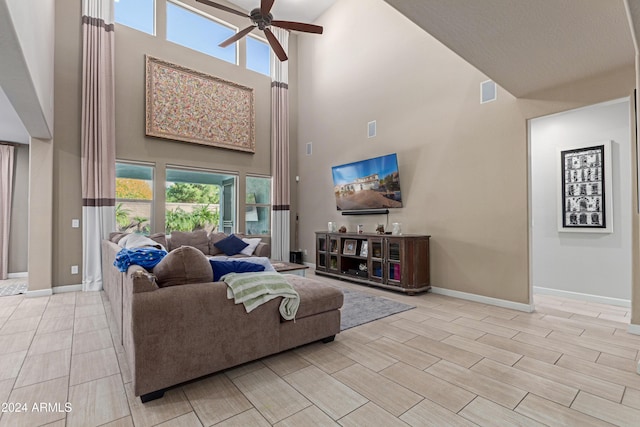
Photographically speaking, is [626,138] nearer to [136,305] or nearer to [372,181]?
[372,181]

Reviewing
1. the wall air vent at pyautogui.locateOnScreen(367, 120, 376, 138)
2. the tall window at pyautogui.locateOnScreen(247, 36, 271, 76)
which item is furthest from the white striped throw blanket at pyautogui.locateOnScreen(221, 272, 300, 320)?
the tall window at pyautogui.locateOnScreen(247, 36, 271, 76)

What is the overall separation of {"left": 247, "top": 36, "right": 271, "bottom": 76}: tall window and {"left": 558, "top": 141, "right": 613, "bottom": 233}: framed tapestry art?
6.28m

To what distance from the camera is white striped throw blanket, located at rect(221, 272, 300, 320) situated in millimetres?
2195

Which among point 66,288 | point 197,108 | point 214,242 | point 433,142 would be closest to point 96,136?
point 197,108

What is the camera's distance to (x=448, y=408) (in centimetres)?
179

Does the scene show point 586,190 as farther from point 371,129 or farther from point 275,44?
point 275,44

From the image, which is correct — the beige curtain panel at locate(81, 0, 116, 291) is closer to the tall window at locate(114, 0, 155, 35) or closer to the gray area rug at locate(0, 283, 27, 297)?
the tall window at locate(114, 0, 155, 35)

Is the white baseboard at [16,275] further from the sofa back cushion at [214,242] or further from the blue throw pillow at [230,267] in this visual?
the blue throw pillow at [230,267]

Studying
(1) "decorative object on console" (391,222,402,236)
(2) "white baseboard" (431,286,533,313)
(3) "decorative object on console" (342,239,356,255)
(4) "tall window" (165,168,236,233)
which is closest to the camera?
(2) "white baseboard" (431,286,533,313)

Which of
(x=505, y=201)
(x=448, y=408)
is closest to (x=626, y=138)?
(x=505, y=201)

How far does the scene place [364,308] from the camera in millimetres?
3773

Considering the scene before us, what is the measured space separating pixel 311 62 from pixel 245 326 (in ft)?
22.4

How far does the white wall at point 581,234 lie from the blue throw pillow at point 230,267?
3450 millimetres

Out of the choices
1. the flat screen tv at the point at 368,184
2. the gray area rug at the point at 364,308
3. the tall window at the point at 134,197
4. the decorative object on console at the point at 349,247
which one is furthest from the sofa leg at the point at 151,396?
the tall window at the point at 134,197
